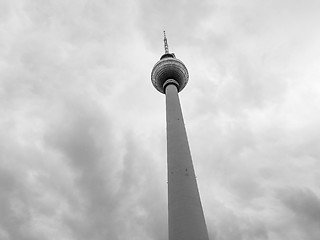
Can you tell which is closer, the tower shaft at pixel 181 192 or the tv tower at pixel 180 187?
the tower shaft at pixel 181 192

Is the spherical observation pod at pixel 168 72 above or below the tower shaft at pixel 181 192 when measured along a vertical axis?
above

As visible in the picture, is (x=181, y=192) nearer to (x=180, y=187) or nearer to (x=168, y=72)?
(x=180, y=187)

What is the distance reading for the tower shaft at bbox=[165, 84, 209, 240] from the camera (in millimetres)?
42375

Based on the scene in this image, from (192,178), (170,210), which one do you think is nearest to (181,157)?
(192,178)

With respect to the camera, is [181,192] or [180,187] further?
[180,187]

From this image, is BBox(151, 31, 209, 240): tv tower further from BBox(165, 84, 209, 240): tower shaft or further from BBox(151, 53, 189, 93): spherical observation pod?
BBox(151, 53, 189, 93): spherical observation pod

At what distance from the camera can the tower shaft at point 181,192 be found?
1668 inches

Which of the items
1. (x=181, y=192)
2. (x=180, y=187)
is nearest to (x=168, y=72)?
(x=180, y=187)

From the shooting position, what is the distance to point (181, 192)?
4662cm

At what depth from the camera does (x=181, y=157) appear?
173ft

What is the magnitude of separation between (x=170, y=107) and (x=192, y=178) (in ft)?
63.9

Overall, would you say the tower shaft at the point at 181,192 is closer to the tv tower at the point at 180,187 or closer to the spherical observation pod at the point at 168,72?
the tv tower at the point at 180,187

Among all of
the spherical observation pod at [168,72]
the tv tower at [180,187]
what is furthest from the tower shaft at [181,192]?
the spherical observation pod at [168,72]

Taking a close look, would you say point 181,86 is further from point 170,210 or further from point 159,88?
point 170,210
